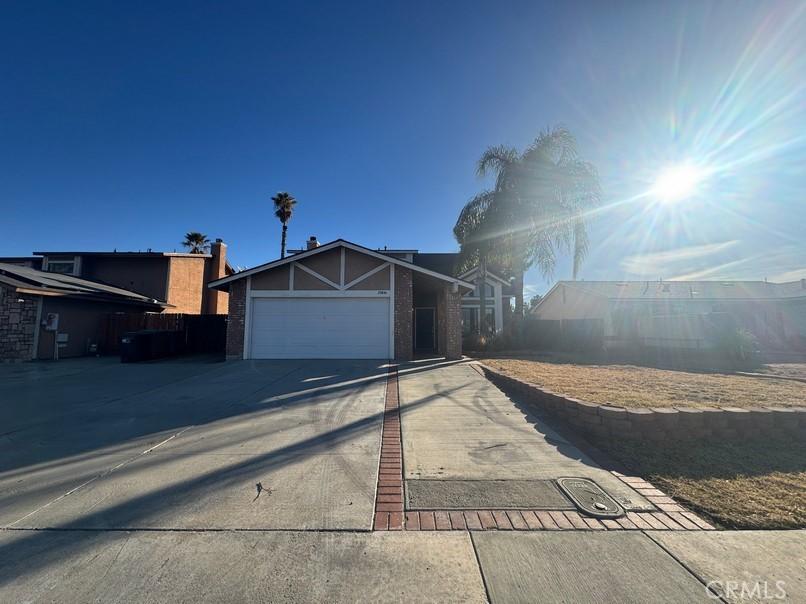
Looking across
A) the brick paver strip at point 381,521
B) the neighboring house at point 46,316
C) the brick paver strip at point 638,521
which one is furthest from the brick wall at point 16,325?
the brick paver strip at point 638,521

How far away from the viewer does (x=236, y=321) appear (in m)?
12.7

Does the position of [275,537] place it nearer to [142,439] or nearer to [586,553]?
[586,553]

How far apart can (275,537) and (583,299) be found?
1016 inches

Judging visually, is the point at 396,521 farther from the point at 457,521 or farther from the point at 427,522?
the point at 457,521

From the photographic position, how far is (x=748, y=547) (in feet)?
8.02

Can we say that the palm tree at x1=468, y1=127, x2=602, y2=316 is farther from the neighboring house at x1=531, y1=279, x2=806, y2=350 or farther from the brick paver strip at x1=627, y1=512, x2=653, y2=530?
the brick paver strip at x1=627, y1=512, x2=653, y2=530

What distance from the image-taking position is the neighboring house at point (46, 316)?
12938 mm

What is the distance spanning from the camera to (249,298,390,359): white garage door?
12.5 metres

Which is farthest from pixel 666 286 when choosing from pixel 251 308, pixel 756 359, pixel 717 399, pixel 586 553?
pixel 586 553

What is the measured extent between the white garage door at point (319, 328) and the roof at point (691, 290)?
1674 cm

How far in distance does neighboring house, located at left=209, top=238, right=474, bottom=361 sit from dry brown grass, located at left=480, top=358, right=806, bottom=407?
5.01 metres

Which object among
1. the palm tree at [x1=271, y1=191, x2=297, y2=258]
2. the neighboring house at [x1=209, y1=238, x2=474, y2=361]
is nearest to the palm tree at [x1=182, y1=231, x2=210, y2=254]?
the palm tree at [x1=271, y1=191, x2=297, y2=258]

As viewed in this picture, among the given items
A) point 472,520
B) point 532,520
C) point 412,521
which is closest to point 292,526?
point 412,521

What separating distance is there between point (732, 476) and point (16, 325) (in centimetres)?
1984
